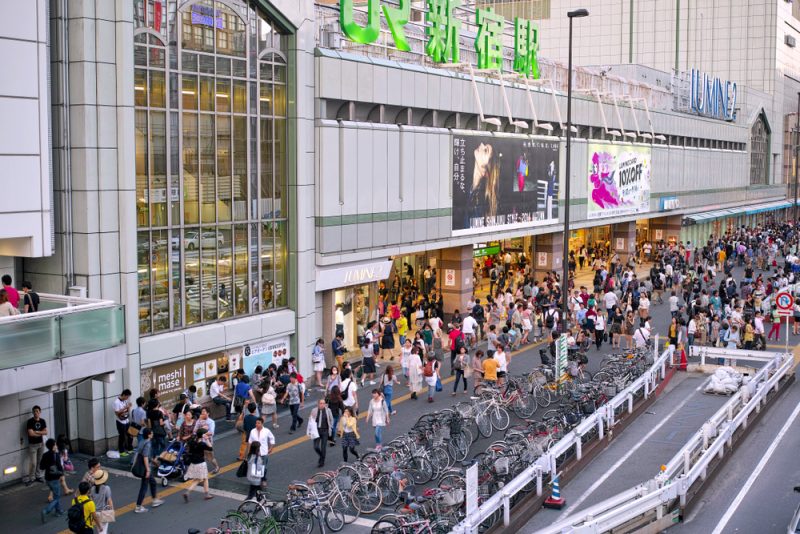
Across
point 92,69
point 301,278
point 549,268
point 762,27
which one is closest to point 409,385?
point 301,278

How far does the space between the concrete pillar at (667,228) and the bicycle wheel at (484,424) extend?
143 feet

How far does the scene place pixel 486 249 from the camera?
4609cm

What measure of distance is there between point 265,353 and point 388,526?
11303 millimetres

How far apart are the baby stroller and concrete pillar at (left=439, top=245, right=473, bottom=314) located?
63.1 feet

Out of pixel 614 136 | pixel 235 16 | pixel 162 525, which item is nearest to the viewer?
pixel 162 525

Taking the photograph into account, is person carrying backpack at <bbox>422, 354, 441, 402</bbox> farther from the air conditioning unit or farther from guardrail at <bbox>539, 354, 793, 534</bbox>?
the air conditioning unit

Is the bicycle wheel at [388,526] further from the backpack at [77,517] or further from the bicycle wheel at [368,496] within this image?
the backpack at [77,517]

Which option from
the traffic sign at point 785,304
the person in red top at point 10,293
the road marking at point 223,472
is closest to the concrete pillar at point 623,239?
the traffic sign at point 785,304

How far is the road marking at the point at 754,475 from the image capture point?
16672 millimetres

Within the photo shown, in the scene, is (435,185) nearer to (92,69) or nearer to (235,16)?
(235,16)

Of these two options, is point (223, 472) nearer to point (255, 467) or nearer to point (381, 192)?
point (255, 467)

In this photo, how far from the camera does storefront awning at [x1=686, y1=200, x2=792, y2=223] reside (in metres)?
64.9

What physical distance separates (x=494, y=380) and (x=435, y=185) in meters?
10.8

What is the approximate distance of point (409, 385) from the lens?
25.2m
